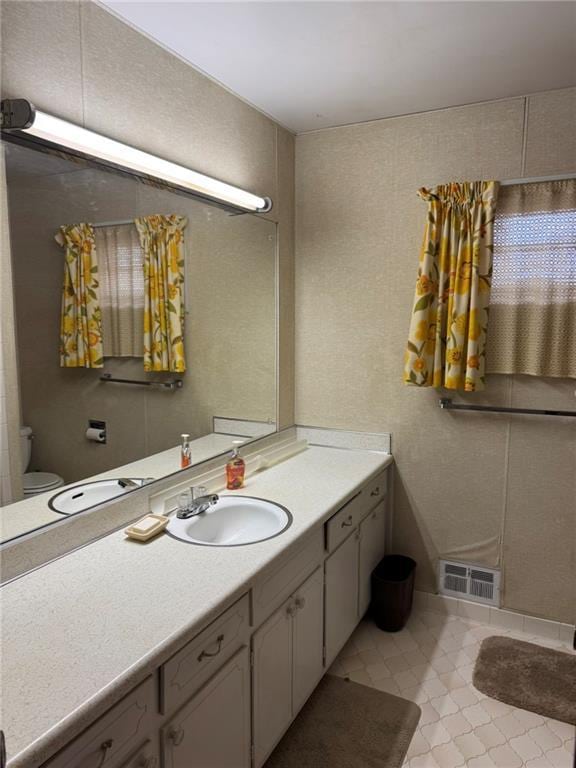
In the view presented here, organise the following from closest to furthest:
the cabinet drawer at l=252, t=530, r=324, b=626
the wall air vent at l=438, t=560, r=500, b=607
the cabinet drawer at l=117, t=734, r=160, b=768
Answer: the cabinet drawer at l=117, t=734, r=160, b=768 < the cabinet drawer at l=252, t=530, r=324, b=626 < the wall air vent at l=438, t=560, r=500, b=607

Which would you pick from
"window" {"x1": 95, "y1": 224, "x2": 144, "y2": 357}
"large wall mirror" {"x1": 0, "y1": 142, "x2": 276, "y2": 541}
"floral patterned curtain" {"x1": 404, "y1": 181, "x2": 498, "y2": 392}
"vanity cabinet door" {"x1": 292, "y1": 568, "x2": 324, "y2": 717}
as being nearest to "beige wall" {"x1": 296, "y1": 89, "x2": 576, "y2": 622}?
"floral patterned curtain" {"x1": 404, "y1": 181, "x2": 498, "y2": 392}

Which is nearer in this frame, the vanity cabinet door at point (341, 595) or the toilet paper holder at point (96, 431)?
the toilet paper holder at point (96, 431)

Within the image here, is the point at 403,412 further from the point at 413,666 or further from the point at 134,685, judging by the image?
the point at 134,685

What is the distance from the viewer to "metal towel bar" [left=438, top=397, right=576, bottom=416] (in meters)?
2.33

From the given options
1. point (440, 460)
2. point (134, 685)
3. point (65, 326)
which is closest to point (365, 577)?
point (440, 460)

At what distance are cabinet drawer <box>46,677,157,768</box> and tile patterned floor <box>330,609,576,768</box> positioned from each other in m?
1.10

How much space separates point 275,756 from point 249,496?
2.87 feet

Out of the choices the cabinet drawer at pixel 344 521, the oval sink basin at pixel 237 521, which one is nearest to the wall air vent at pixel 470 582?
the cabinet drawer at pixel 344 521

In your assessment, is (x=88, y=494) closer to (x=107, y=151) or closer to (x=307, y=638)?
(x=307, y=638)

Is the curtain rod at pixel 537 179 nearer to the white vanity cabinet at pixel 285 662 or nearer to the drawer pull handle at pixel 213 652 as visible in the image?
the white vanity cabinet at pixel 285 662

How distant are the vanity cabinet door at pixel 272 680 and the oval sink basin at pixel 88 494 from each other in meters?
0.63

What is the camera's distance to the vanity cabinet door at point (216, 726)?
123 centimetres

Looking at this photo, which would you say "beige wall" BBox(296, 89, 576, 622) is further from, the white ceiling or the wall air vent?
the white ceiling

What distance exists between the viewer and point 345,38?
5.92 feet
